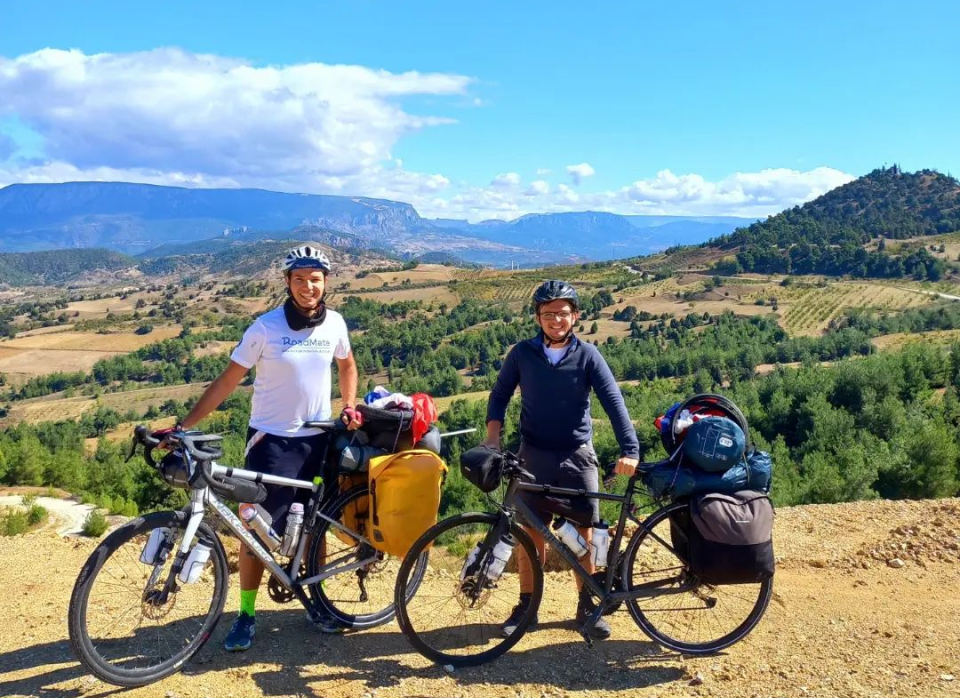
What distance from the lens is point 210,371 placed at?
99875 mm

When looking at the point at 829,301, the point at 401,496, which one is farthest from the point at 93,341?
the point at 401,496

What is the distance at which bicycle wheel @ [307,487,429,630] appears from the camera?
4.31 m

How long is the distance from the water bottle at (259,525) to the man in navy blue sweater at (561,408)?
1.45 m

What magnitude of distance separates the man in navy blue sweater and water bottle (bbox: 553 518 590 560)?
64mm

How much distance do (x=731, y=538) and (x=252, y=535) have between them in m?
2.84

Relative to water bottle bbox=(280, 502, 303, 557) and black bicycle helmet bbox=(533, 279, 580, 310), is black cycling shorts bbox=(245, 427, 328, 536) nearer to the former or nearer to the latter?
water bottle bbox=(280, 502, 303, 557)

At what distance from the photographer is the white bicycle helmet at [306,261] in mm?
4082

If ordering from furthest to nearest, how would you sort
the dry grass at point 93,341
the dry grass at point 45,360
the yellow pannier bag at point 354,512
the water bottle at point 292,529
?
the dry grass at point 93,341 → the dry grass at point 45,360 → the yellow pannier bag at point 354,512 → the water bottle at point 292,529

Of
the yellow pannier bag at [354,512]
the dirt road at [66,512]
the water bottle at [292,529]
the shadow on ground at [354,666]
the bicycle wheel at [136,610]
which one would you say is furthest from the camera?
the dirt road at [66,512]

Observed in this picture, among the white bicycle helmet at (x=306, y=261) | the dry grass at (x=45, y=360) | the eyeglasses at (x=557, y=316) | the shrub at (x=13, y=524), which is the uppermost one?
the white bicycle helmet at (x=306, y=261)

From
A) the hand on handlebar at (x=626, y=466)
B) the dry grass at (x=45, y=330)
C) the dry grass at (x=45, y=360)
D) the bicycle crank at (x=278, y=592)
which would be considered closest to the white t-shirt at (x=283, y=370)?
the bicycle crank at (x=278, y=592)

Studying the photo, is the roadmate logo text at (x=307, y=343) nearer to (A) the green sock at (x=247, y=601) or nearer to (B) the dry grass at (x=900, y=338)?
(A) the green sock at (x=247, y=601)

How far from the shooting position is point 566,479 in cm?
417

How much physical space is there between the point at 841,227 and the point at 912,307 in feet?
220
